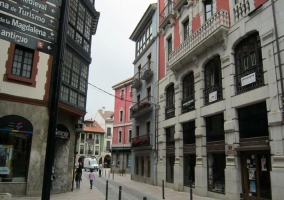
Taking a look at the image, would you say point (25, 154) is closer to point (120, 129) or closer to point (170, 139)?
point (170, 139)

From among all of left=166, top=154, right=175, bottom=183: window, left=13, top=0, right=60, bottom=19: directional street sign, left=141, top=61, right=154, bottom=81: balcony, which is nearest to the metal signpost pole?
left=13, top=0, right=60, bottom=19: directional street sign

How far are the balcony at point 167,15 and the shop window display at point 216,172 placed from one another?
38.5 ft

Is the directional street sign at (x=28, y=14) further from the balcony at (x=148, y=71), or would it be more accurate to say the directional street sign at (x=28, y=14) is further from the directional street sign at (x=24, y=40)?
the balcony at (x=148, y=71)

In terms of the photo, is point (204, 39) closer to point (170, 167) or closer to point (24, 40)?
point (170, 167)

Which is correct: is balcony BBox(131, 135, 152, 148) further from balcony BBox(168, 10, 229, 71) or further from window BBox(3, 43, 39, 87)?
window BBox(3, 43, 39, 87)

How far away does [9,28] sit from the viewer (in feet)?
13.9

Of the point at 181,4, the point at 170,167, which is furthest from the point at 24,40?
the point at 181,4

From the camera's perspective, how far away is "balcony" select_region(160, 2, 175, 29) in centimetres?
2089

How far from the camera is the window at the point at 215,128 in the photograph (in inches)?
547

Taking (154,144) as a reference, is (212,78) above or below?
above

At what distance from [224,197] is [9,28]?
1208 cm

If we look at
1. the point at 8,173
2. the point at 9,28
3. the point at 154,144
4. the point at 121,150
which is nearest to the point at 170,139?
the point at 154,144

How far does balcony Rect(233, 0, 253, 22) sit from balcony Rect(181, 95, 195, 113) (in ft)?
18.7

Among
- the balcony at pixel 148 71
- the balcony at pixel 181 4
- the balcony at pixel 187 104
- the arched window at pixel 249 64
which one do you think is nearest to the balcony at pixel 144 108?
the balcony at pixel 148 71
